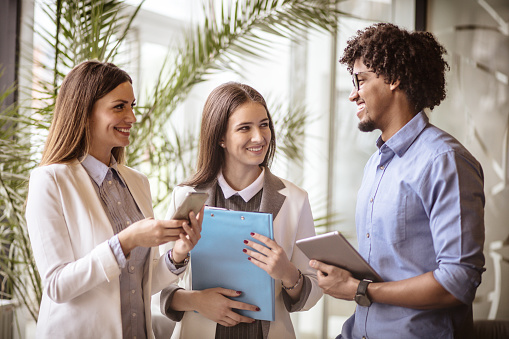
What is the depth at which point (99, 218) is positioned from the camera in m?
1.63

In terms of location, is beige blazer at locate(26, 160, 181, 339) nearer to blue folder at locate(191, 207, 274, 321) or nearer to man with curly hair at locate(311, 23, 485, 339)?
blue folder at locate(191, 207, 274, 321)

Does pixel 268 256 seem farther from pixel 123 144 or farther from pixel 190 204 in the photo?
pixel 123 144

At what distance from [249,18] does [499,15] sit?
2.02 m

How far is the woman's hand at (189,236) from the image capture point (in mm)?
1588

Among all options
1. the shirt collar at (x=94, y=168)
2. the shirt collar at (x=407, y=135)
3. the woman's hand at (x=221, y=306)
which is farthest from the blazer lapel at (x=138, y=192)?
the shirt collar at (x=407, y=135)

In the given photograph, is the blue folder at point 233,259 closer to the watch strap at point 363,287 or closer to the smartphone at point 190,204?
the smartphone at point 190,204

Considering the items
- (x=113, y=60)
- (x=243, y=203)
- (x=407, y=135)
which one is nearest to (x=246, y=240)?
(x=243, y=203)

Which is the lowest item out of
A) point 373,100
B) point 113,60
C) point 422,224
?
point 422,224

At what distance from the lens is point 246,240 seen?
168 centimetres

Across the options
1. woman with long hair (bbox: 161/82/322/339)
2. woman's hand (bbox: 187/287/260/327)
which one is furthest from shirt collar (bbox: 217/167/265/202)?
woman's hand (bbox: 187/287/260/327)

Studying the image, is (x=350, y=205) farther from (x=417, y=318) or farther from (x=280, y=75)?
(x=417, y=318)

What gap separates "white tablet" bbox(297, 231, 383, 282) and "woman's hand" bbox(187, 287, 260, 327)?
1.09ft

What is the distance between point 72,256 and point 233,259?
533 mm

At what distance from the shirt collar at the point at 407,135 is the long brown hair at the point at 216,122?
56 cm
